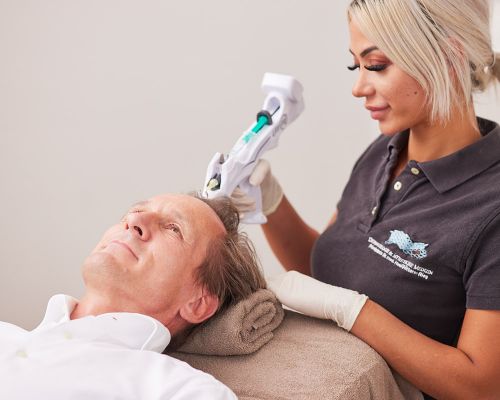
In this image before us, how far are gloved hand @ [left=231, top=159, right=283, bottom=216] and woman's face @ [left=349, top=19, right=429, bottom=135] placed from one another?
33 centimetres

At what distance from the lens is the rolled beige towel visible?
1397mm

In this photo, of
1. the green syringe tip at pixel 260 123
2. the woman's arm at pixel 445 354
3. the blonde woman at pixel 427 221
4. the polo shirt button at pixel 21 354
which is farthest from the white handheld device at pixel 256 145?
the polo shirt button at pixel 21 354

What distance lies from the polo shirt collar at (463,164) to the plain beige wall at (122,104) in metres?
0.57

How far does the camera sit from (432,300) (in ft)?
5.14

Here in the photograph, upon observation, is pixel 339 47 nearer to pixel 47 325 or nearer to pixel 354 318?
pixel 354 318

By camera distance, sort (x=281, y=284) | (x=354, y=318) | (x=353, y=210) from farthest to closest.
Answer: (x=353, y=210) → (x=281, y=284) → (x=354, y=318)

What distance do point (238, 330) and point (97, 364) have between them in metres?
0.30

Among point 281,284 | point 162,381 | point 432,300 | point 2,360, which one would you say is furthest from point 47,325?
point 432,300

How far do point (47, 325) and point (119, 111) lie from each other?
46.3 inches

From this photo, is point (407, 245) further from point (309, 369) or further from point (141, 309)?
point (141, 309)

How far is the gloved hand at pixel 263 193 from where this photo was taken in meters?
1.75

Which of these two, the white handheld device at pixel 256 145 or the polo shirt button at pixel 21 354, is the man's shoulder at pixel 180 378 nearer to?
the polo shirt button at pixel 21 354

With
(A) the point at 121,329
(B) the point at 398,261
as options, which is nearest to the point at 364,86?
(B) the point at 398,261

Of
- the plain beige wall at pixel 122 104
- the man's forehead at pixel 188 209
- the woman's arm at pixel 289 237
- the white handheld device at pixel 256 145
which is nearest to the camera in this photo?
the man's forehead at pixel 188 209
